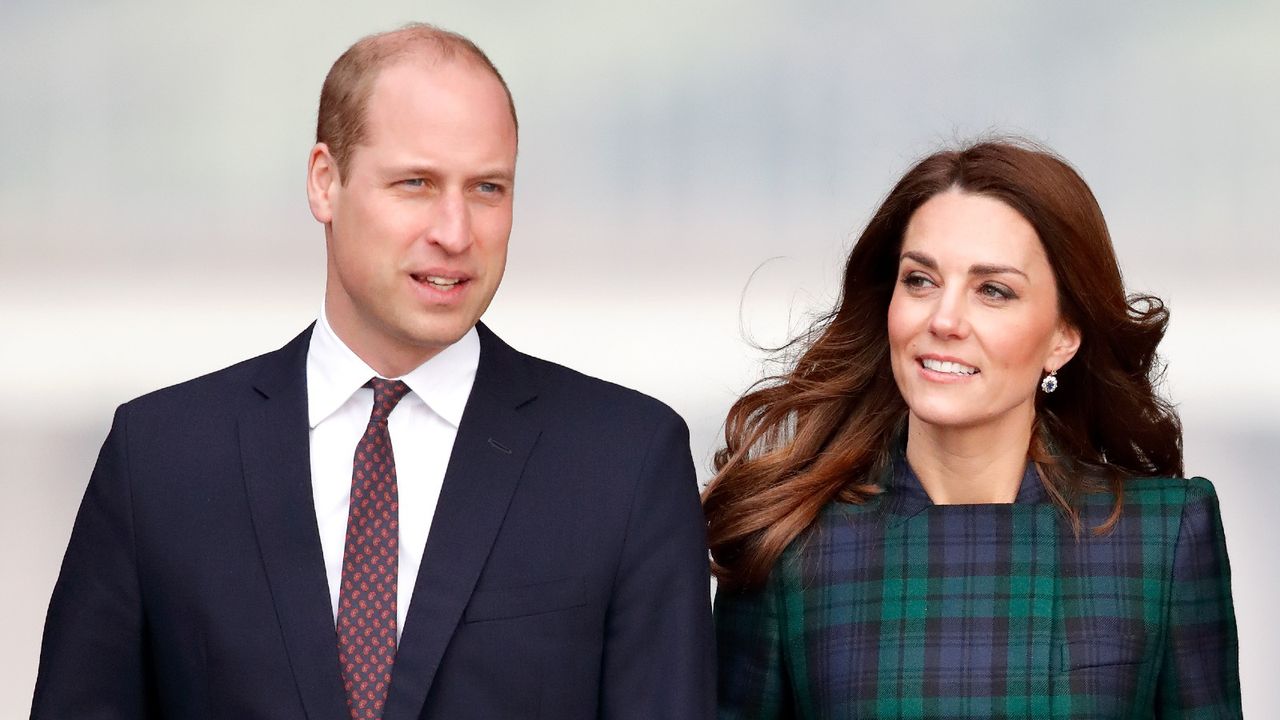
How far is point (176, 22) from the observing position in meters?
4.34

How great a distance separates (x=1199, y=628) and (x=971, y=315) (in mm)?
523

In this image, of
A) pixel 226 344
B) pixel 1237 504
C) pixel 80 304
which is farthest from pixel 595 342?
pixel 1237 504

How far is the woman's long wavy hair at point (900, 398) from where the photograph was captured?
2.80 m

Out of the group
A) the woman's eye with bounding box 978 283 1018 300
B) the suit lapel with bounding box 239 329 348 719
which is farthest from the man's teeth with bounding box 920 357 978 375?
the suit lapel with bounding box 239 329 348 719

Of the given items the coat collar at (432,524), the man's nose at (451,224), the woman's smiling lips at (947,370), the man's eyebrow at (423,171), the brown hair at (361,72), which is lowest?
the coat collar at (432,524)

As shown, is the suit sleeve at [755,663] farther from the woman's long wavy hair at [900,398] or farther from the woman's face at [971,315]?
the woman's face at [971,315]

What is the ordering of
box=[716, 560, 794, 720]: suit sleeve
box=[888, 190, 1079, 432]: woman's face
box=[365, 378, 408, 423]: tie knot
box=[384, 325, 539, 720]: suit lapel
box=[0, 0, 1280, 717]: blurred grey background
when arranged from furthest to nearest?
box=[0, 0, 1280, 717]: blurred grey background
box=[716, 560, 794, 720]: suit sleeve
box=[888, 190, 1079, 432]: woman's face
box=[365, 378, 408, 423]: tie knot
box=[384, 325, 539, 720]: suit lapel

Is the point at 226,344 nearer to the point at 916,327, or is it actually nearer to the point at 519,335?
the point at 519,335

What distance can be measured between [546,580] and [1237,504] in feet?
7.65

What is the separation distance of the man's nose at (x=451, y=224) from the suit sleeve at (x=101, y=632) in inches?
18.8

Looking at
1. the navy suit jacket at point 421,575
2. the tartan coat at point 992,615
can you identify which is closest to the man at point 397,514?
the navy suit jacket at point 421,575

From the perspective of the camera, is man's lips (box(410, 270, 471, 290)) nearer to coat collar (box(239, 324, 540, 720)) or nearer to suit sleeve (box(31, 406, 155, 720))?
coat collar (box(239, 324, 540, 720))

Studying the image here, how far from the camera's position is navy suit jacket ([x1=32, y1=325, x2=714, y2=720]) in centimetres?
231

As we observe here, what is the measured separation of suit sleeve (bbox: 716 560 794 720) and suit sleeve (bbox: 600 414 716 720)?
383 mm
